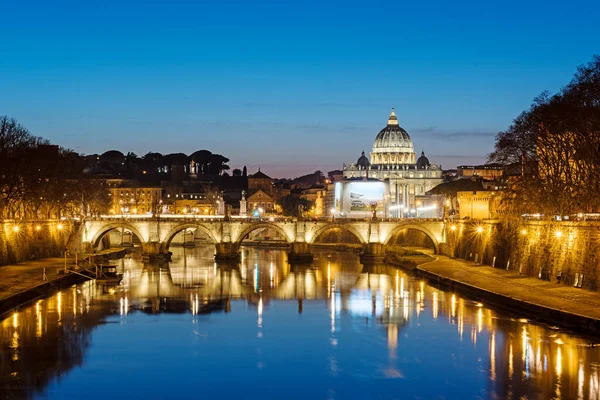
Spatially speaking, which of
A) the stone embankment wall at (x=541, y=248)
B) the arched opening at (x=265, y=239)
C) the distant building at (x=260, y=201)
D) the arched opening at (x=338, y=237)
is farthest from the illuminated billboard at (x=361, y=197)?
the stone embankment wall at (x=541, y=248)

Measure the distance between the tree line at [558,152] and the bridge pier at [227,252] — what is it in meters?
25.9

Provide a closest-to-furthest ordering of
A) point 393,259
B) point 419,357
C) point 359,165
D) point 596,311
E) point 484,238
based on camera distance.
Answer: point 419,357 → point 596,311 → point 484,238 → point 393,259 → point 359,165

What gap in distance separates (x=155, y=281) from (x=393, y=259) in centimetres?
2188

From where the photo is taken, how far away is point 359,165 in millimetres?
182250

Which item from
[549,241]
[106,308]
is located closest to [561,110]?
[549,241]

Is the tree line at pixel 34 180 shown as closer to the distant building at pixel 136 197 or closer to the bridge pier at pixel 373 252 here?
the bridge pier at pixel 373 252

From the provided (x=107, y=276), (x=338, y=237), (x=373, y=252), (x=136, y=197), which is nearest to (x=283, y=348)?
(x=107, y=276)

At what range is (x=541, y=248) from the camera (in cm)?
4797

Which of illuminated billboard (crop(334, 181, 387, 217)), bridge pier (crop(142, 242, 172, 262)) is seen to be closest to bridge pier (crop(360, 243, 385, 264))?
bridge pier (crop(142, 242, 172, 262))

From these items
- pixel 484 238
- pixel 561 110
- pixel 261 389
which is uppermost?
pixel 561 110

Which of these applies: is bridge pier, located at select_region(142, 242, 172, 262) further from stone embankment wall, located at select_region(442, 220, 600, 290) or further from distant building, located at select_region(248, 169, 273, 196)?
distant building, located at select_region(248, 169, 273, 196)

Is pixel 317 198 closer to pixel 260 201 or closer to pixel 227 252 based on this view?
pixel 260 201

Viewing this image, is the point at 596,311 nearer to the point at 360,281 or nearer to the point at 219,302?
the point at 219,302

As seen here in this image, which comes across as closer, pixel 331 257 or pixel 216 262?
pixel 216 262
